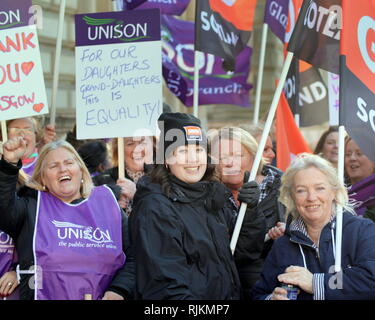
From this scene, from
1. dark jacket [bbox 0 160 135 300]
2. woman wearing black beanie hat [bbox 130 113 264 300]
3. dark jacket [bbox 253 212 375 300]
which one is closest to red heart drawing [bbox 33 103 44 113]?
dark jacket [bbox 0 160 135 300]

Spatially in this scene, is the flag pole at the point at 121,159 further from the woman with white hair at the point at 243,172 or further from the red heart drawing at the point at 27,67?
the red heart drawing at the point at 27,67

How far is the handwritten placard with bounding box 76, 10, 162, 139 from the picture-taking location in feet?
15.7

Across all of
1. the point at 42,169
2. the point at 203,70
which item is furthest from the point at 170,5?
the point at 42,169

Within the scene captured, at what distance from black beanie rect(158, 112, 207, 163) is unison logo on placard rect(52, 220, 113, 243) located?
0.63m

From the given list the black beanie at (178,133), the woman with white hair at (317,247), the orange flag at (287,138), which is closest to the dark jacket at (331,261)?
the woman with white hair at (317,247)

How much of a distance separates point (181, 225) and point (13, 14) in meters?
2.19

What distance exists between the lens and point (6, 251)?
4.04 meters

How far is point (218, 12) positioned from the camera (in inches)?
226

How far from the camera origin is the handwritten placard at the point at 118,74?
4.79 metres

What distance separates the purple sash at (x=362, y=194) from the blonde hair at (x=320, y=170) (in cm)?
97

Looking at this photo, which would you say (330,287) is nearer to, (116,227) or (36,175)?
(116,227)

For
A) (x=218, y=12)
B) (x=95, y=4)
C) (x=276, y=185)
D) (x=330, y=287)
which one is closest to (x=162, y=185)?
(x=330, y=287)

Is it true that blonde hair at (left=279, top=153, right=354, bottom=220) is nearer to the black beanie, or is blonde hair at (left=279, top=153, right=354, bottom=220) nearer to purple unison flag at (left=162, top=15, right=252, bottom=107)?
the black beanie
